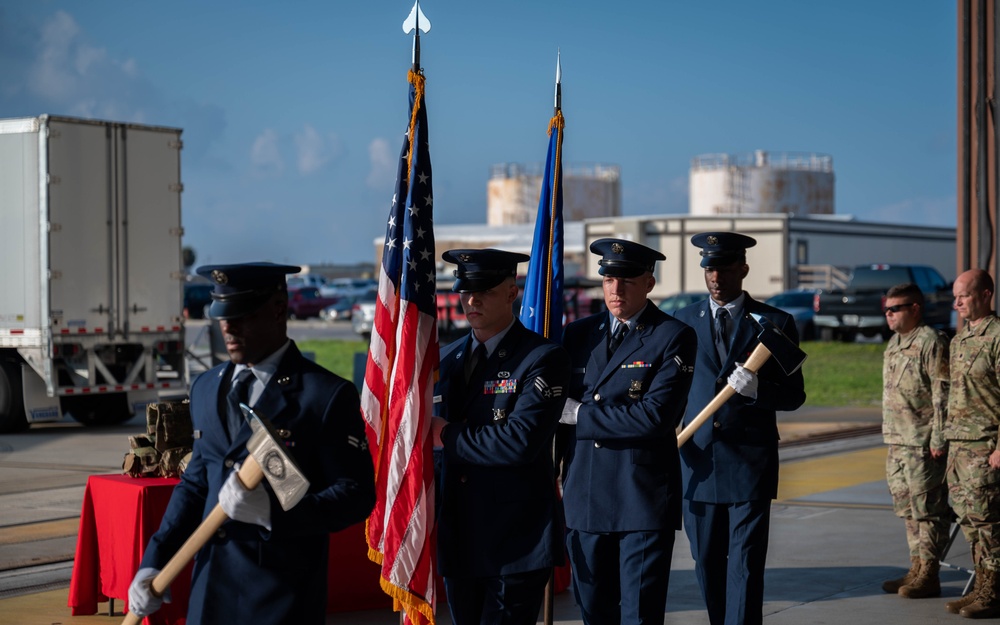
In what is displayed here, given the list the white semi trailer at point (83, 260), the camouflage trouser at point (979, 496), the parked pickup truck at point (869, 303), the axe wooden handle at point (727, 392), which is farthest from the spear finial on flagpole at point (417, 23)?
the parked pickup truck at point (869, 303)

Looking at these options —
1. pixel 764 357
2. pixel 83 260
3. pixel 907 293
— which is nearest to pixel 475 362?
pixel 764 357

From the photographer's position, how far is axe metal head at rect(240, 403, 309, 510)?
3721mm

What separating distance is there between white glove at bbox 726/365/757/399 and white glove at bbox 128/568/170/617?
3212 mm

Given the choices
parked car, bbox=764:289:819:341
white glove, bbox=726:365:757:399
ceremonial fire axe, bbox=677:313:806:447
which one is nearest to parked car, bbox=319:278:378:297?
parked car, bbox=764:289:819:341

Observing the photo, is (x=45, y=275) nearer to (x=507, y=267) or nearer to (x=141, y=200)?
(x=141, y=200)

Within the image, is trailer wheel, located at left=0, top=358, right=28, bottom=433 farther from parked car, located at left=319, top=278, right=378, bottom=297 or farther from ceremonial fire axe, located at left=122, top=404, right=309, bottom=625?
parked car, located at left=319, top=278, right=378, bottom=297

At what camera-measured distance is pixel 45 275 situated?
56.0 feet

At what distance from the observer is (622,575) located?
18.8ft

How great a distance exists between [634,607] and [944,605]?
325 centimetres

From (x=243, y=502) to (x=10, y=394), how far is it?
1484 centimetres

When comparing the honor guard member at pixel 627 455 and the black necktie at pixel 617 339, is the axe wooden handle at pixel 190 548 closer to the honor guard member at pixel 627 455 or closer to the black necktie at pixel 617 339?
the honor guard member at pixel 627 455

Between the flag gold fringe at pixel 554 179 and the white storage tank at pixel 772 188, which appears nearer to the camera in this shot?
the flag gold fringe at pixel 554 179

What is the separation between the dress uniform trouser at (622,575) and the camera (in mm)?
5625

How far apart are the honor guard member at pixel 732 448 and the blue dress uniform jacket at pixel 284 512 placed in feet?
9.20
